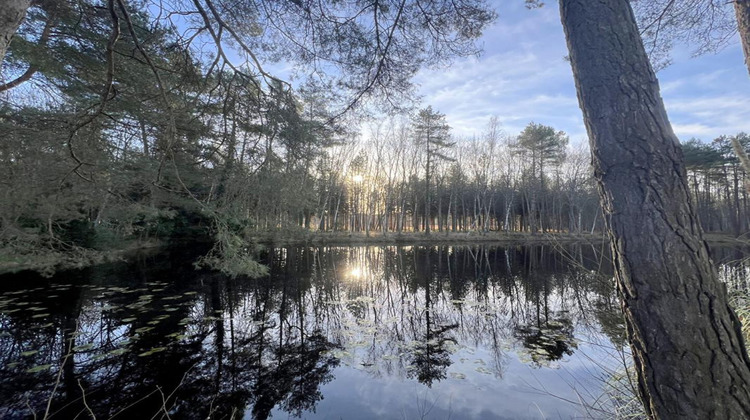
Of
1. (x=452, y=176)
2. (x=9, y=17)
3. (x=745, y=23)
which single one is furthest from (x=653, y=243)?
(x=452, y=176)

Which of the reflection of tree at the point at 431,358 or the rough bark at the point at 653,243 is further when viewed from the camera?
the reflection of tree at the point at 431,358

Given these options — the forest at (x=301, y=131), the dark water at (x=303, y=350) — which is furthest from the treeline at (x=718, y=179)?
the forest at (x=301, y=131)

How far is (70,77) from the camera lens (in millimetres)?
4113

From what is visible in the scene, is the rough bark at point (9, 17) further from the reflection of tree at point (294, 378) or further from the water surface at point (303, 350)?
the reflection of tree at point (294, 378)

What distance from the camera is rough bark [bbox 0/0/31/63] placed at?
1328 millimetres

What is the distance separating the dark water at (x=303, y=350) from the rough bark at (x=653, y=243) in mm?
536

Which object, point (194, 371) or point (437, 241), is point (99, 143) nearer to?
point (194, 371)

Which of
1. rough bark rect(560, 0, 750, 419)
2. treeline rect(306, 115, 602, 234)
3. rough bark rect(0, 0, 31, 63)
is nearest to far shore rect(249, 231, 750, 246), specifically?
treeline rect(306, 115, 602, 234)

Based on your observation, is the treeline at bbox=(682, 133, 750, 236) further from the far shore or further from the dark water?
the dark water

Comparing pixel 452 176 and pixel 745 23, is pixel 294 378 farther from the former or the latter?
pixel 452 176

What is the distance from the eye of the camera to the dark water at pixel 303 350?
3207 millimetres

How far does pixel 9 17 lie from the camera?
136 cm

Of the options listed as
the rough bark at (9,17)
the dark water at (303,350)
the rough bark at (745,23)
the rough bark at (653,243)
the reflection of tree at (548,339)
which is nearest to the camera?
the rough bark at (653,243)

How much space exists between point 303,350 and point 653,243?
171 inches
